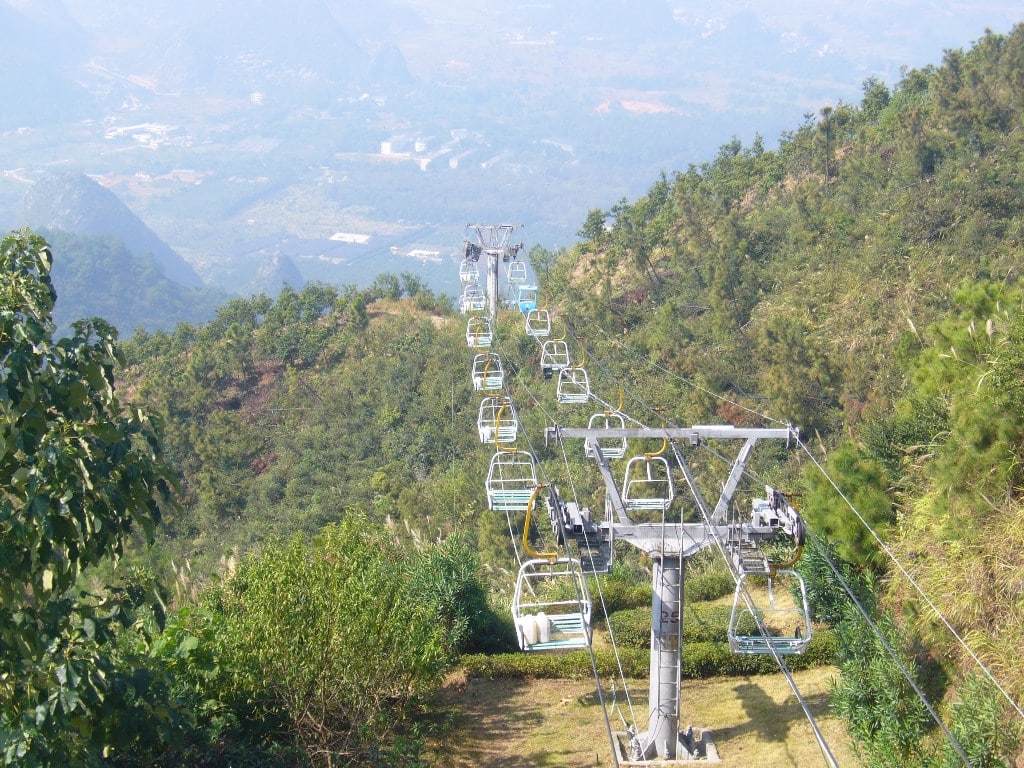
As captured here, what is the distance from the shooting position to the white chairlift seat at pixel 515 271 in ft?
82.7

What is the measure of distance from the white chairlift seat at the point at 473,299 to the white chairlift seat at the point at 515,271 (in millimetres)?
916

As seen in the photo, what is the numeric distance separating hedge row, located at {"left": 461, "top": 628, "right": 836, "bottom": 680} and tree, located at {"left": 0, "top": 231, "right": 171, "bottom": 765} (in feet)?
35.4

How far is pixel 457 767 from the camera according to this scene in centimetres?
1364

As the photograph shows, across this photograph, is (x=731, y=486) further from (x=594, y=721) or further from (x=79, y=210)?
(x=79, y=210)

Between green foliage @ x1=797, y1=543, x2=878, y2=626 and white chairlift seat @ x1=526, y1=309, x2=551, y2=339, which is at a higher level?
white chairlift seat @ x1=526, y1=309, x2=551, y2=339

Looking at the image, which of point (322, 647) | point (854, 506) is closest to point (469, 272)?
point (854, 506)

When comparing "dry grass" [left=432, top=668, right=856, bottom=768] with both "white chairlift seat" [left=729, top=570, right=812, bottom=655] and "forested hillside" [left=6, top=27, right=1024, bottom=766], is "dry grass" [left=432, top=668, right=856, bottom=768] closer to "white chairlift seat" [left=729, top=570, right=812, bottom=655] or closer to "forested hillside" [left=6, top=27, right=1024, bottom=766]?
"forested hillside" [left=6, top=27, right=1024, bottom=766]

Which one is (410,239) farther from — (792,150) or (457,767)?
(457,767)

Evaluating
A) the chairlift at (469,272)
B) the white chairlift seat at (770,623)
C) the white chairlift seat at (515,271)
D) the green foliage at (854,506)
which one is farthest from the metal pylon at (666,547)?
the chairlift at (469,272)

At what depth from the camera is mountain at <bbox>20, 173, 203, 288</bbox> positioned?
144 metres

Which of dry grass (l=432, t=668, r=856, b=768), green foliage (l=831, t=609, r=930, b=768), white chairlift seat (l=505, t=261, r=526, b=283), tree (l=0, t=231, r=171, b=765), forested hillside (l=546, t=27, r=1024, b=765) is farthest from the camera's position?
white chairlift seat (l=505, t=261, r=526, b=283)

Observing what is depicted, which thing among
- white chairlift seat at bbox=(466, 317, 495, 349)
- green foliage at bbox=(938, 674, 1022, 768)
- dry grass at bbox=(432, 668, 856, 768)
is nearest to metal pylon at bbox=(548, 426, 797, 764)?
dry grass at bbox=(432, 668, 856, 768)

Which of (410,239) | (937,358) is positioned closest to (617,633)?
(937,358)

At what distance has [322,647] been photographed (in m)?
10.9
